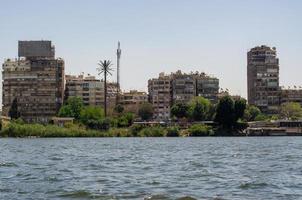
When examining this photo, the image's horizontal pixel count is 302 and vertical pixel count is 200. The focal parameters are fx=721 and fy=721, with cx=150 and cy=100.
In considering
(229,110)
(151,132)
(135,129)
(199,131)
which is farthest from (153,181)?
(135,129)

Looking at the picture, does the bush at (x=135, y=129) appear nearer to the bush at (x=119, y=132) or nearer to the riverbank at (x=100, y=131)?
the riverbank at (x=100, y=131)

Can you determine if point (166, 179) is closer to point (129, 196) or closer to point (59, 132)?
point (129, 196)

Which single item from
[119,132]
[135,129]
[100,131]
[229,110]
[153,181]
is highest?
[229,110]

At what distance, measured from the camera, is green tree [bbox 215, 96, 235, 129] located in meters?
185

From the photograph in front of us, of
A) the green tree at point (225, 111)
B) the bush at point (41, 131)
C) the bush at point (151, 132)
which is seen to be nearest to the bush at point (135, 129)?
the bush at point (151, 132)

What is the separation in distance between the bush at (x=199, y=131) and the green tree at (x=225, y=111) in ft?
15.4

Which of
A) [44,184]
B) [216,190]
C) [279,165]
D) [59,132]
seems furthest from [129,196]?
[59,132]

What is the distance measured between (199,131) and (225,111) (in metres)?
10.4

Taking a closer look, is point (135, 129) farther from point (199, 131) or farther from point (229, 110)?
point (229, 110)

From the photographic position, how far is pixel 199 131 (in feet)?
631

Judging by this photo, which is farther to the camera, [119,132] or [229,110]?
[119,132]

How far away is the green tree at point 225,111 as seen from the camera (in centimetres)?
18525

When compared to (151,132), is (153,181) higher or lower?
lower

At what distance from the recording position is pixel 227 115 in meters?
186
